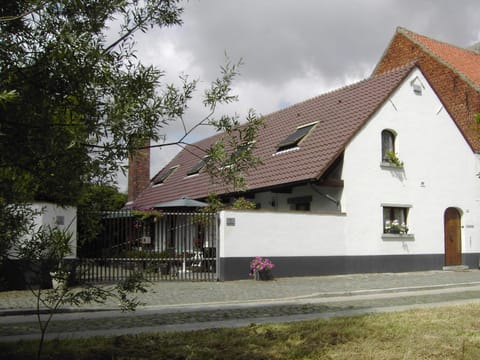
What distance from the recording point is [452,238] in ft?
71.9

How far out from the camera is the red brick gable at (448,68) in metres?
26.4

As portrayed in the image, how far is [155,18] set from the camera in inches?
215

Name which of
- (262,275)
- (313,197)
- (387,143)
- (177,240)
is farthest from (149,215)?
(387,143)

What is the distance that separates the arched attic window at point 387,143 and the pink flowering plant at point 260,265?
6.47 meters

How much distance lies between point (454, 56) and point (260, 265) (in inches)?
753

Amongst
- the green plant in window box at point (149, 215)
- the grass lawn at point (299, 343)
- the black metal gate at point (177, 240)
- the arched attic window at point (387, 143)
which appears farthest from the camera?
the arched attic window at point (387, 143)

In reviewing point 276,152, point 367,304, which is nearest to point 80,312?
point 367,304

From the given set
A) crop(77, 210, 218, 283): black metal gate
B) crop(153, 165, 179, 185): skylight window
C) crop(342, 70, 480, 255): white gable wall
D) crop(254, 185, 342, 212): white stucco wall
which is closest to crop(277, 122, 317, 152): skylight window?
crop(254, 185, 342, 212): white stucco wall

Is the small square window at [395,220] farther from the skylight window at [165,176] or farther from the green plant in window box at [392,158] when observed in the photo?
the skylight window at [165,176]

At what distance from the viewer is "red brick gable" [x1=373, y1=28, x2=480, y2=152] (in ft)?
86.7

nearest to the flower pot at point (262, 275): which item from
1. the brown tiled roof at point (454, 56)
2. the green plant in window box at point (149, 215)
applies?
the green plant in window box at point (149, 215)

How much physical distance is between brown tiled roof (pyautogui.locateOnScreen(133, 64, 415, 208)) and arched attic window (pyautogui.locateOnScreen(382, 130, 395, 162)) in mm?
1185

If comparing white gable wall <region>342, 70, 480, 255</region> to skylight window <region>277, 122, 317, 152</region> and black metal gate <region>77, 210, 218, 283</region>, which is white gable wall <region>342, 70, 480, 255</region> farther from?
black metal gate <region>77, 210, 218, 283</region>

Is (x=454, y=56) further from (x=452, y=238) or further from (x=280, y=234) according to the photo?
(x=280, y=234)
